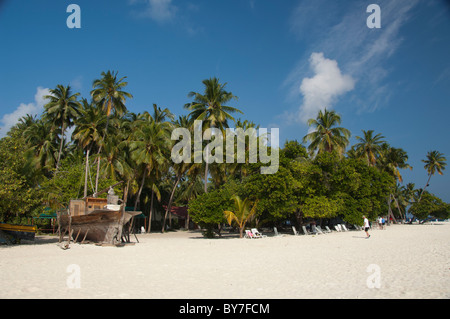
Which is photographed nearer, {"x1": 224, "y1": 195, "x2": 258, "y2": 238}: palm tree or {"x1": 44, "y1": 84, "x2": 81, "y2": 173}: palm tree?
{"x1": 224, "y1": 195, "x2": 258, "y2": 238}: palm tree

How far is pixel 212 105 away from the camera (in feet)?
104

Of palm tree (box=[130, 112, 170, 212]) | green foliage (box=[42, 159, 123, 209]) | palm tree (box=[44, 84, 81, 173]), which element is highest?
palm tree (box=[44, 84, 81, 173])

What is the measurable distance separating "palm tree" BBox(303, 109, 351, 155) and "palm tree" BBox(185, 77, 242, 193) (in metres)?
11.0

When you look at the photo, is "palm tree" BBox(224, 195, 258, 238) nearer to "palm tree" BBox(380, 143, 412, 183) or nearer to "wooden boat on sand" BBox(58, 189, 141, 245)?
"wooden boat on sand" BBox(58, 189, 141, 245)

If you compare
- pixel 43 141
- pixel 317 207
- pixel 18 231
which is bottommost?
pixel 18 231

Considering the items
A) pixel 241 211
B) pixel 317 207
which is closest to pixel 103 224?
pixel 241 211

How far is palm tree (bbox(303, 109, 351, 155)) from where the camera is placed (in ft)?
119

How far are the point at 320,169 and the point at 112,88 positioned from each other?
893 inches

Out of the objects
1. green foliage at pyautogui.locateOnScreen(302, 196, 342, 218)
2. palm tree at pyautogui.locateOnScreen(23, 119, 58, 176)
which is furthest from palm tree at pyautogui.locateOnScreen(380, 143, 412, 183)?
palm tree at pyautogui.locateOnScreen(23, 119, 58, 176)

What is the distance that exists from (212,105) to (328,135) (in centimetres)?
1445

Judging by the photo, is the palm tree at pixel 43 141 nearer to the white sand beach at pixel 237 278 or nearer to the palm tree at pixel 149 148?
the palm tree at pixel 149 148

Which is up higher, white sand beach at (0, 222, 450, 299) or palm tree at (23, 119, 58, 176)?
palm tree at (23, 119, 58, 176)

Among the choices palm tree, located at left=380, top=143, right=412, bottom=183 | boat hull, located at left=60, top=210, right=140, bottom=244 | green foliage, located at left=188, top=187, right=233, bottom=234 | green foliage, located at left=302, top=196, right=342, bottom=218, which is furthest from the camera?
palm tree, located at left=380, top=143, right=412, bottom=183

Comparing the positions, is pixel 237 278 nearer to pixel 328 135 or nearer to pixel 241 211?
pixel 241 211
